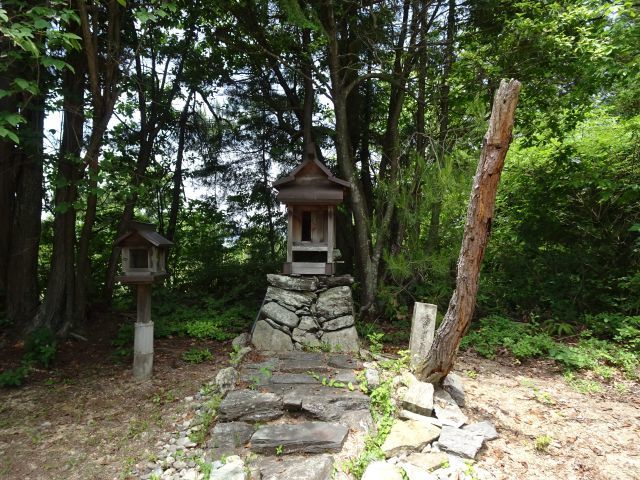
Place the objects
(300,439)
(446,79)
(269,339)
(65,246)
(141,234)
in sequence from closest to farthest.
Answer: (300,439), (141,234), (269,339), (65,246), (446,79)

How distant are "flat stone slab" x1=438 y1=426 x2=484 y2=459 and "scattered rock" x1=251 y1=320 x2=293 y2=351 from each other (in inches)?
101

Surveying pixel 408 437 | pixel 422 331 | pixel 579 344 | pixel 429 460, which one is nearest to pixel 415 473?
pixel 429 460

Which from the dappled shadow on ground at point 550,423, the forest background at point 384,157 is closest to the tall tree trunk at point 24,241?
the forest background at point 384,157

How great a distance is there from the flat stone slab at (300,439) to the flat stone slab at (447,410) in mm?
929

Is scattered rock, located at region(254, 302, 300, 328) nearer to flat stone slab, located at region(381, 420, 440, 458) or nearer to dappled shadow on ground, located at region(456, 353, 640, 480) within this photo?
dappled shadow on ground, located at region(456, 353, 640, 480)

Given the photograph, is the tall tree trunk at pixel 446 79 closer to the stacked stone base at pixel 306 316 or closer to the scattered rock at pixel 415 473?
the stacked stone base at pixel 306 316

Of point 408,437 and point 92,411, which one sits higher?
point 408,437

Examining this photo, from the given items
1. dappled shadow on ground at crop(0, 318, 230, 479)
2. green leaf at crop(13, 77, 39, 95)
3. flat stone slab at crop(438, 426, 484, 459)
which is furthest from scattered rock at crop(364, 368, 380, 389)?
green leaf at crop(13, 77, 39, 95)

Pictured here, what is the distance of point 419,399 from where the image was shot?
3.60 m

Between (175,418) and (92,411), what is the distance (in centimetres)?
102

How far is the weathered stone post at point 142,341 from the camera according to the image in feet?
15.5

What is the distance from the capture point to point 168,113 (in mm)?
7762

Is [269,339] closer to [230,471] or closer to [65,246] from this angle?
[230,471]

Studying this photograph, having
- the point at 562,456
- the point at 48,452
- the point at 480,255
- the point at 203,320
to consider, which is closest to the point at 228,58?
the point at 203,320
